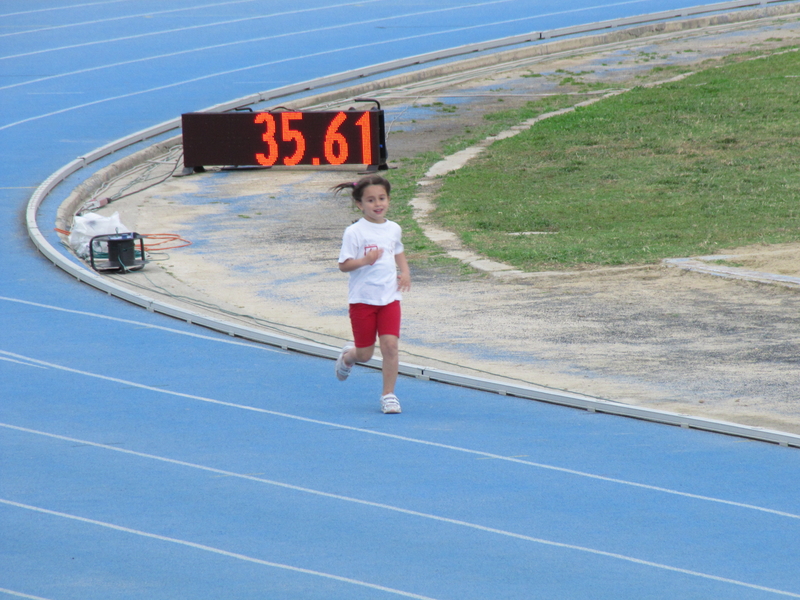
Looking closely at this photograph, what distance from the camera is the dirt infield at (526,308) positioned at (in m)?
7.93

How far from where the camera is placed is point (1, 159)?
59.5ft

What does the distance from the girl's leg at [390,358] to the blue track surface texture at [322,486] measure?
0.79ft

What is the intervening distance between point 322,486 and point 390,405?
1.28 meters

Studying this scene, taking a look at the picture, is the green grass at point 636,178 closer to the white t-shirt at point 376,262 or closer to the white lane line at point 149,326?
the white lane line at point 149,326

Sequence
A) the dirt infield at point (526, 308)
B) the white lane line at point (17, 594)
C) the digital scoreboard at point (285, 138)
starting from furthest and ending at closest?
the digital scoreboard at point (285, 138) < the dirt infield at point (526, 308) < the white lane line at point (17, 594)

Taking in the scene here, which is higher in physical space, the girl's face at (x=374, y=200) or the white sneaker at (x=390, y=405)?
the girl's face at (x=374, y=200)

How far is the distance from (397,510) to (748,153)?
13495mm

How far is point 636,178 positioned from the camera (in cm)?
1641

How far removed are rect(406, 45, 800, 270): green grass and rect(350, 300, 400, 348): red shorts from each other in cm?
468

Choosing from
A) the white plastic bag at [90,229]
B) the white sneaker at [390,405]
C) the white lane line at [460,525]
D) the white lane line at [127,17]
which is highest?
the white lane line at [127,17]

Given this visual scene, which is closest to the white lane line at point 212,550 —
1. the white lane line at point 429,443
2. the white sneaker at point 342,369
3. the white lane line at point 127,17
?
the white lane line at point 429,443

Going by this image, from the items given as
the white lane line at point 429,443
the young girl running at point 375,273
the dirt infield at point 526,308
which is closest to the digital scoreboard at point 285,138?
the dirt infield at point 526,308

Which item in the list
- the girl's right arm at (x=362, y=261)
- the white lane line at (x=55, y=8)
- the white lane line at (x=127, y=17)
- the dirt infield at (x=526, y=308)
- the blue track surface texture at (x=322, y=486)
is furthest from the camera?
the white lane line at (x=55, y=8)

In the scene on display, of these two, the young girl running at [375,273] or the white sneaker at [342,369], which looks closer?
the young girl running at [375,273]
